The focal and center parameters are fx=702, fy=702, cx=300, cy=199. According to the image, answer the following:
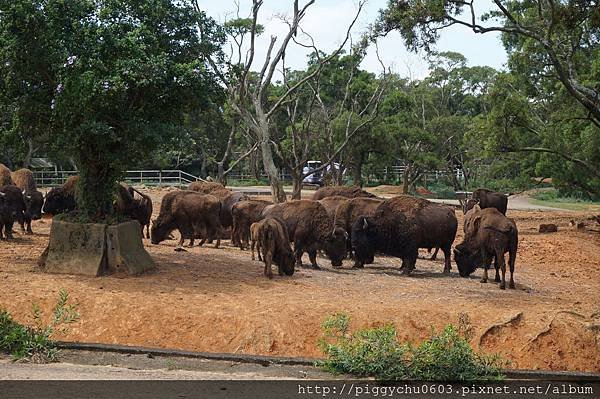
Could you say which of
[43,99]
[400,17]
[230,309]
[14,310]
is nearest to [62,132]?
[43,99]

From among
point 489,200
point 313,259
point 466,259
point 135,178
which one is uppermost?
point 135,178

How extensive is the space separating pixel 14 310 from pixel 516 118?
20649 mm

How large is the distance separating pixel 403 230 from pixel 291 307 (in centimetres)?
550

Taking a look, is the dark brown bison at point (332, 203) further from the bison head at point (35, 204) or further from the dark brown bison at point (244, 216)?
the bison head at point (35, 204)

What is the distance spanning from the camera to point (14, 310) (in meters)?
10.8

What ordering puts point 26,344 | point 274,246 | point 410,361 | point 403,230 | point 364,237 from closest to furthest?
1. point 410,361
2. point 26,344
3. point 274,246
4. point 403,230
5. point 364,237

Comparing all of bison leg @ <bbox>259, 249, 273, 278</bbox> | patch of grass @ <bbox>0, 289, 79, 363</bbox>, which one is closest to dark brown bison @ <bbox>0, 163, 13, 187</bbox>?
bison leg @ <bbox>259, 249, 273, 278</bbox>

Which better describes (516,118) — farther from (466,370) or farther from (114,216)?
(466,370)

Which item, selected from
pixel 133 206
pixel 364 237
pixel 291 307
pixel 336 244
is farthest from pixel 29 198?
pixel 291 307

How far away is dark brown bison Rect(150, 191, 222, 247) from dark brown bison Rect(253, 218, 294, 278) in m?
4.49

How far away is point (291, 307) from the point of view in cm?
1134

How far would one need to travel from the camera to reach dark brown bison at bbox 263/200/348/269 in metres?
16.4

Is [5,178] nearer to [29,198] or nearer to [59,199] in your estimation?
[59,199]

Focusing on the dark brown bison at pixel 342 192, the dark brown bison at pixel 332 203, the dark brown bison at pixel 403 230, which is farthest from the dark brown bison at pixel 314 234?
the dark brown bison at pixel 342 192
